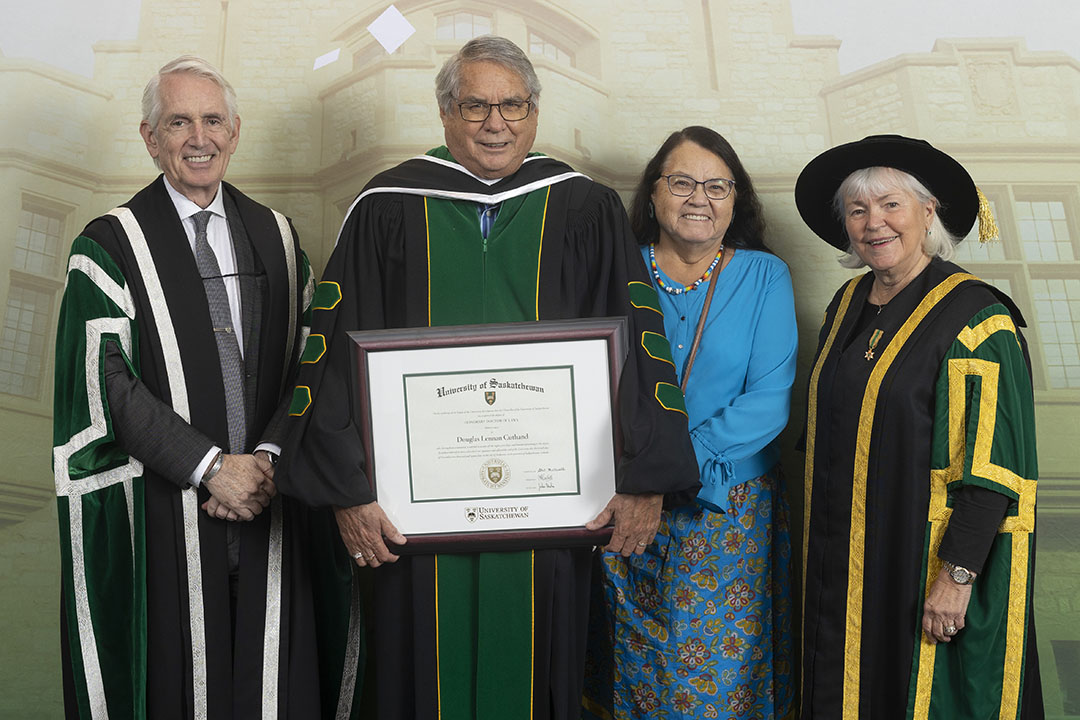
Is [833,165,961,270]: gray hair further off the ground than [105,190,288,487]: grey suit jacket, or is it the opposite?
[833,165,961,270]: gray hair

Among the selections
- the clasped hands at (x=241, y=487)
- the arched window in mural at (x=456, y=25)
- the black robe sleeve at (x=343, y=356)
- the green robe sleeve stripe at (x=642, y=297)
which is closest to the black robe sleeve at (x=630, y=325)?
the green robe sleeve stripe at (x=642, y=297)

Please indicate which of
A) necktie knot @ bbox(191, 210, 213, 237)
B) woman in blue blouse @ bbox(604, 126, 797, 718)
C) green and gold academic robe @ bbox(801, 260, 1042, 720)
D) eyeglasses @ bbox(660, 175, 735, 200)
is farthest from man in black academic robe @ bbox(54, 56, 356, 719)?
green and gold academic robe @ bbox(801, 260, 1042, 720)

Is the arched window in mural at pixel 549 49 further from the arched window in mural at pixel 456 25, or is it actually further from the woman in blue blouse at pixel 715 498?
the woman in blue blouse at pixel 715 498

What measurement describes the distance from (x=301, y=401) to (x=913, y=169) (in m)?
2.07

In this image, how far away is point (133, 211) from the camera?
279cm

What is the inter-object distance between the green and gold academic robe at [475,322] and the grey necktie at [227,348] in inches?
15.1

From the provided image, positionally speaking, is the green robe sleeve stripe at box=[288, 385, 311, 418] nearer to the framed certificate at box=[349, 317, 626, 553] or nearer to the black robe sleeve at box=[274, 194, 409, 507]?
the black robe sleeve at box=[274, 194, 409, 507]

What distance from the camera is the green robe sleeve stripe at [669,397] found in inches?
95.7

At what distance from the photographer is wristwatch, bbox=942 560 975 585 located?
239 centimetres

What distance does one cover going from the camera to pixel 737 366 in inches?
115

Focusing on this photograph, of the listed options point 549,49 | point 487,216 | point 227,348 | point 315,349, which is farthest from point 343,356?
point 549,49

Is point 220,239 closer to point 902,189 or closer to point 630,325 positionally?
point 630,325

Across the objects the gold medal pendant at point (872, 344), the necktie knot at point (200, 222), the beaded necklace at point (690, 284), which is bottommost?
the gold medal pendant at point (872, 344)

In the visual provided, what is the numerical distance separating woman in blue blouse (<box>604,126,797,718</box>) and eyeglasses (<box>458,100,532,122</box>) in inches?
27.1
